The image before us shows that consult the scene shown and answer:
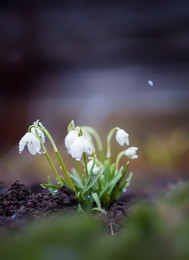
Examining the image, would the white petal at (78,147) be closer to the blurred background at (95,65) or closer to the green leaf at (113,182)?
the green leaf at (113,182)

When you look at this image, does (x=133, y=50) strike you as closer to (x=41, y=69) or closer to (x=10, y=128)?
(x=41, y=69)

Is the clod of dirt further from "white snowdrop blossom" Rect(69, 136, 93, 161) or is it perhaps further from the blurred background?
the blurred background

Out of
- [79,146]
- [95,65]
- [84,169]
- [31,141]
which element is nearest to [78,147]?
[79,146]

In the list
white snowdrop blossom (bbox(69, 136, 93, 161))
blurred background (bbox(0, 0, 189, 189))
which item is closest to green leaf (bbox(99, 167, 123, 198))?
white snowdrop blossom (bbox(69, 136, 93, 161))

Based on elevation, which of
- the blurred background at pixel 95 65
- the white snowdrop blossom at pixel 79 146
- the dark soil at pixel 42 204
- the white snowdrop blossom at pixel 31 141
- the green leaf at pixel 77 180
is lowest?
the dark soil at pixel 42 204

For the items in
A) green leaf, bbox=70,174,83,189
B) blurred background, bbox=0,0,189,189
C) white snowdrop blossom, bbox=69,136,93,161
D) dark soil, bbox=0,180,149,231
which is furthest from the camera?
blurred background, bbox=0,0,189,189

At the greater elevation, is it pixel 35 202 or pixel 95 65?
pixel 95 65

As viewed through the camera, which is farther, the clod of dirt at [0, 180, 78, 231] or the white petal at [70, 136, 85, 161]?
the white petal at [70, 136, 85, 161]

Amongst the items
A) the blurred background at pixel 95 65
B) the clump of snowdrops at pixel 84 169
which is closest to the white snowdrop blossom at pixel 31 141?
the clump of snowdrops at pixel 84 169

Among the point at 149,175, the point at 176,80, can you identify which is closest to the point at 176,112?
the point at 176,80

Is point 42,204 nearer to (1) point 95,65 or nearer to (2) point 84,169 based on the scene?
(2) point 84,169
